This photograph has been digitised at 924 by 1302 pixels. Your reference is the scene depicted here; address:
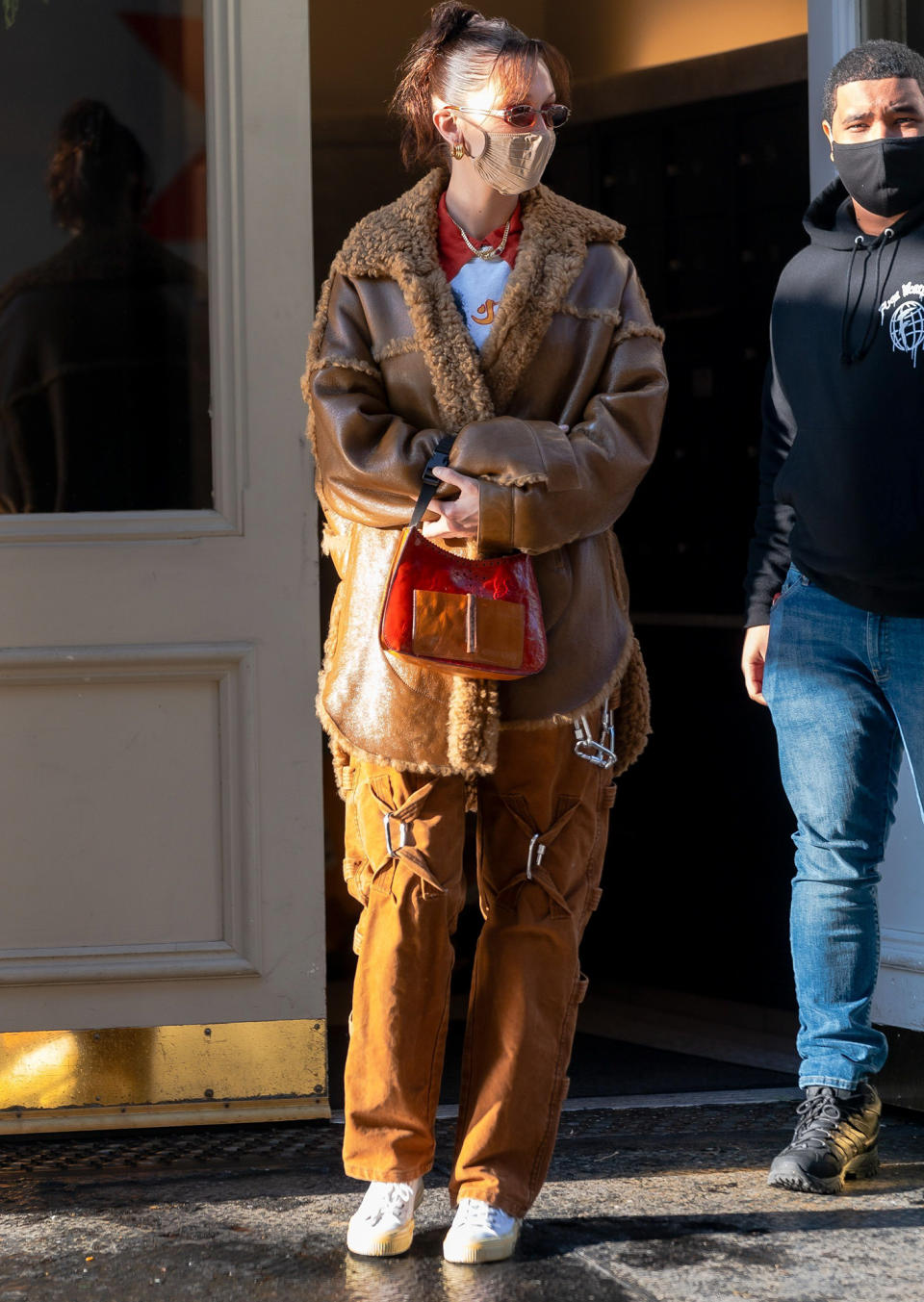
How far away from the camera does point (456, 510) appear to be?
7.50 ft

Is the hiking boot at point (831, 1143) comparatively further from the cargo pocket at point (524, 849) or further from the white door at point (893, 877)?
the cargo pocket at point (524, 849)

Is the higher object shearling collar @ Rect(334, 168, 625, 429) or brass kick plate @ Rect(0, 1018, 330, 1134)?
shearling collar @ Rect(334, 168, 625, 429)

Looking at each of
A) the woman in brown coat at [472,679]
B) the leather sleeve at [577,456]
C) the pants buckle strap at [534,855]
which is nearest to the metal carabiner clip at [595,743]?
the woman in brown coat at [472,679]

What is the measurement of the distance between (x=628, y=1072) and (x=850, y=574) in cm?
152

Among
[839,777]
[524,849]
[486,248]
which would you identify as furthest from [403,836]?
[486,248]

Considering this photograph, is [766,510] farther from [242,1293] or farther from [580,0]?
[580,0]

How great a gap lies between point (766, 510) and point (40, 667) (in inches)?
52.6

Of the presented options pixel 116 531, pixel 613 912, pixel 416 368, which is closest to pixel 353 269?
pixel 416 368

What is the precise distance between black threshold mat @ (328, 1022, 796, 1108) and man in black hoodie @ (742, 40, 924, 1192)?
0.78 meters

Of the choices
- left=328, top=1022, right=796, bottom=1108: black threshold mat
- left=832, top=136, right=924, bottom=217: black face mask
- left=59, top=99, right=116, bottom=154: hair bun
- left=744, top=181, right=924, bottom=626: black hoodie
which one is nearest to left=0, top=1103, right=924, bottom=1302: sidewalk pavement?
left=328, top=1022, right=796, bottom=1108: black threshold mat

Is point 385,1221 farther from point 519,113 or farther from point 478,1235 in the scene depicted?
point 519,113

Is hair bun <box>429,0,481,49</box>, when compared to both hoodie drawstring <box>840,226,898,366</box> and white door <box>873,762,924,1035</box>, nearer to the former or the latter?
hoodie drawstring <box>840,226,898,366</box>

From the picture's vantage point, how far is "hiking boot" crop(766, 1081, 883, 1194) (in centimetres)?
265

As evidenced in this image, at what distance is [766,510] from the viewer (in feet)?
9.44
